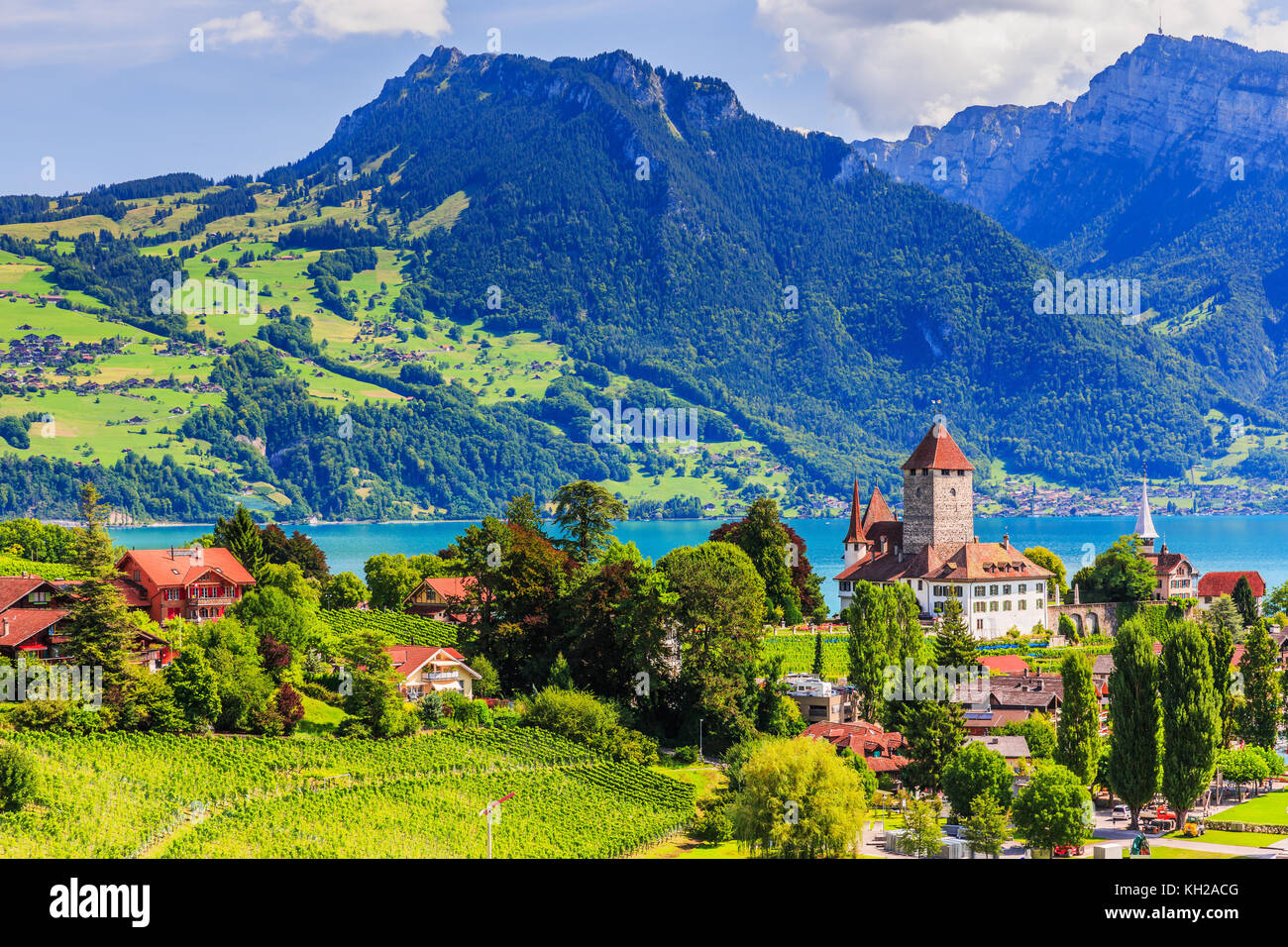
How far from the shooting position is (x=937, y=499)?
4058 inches

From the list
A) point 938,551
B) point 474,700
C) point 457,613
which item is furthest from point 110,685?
point 938,551

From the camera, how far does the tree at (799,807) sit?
154 feet

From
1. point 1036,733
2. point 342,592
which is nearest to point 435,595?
point 342,592

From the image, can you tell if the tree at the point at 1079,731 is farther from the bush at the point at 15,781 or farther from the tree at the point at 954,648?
the bush at the point at 15,781

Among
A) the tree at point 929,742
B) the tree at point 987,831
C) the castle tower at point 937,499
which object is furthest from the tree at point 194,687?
the castle tower at point 937,499

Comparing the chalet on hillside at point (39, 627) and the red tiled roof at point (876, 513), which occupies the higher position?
the red tiled roof at point (876, 513)

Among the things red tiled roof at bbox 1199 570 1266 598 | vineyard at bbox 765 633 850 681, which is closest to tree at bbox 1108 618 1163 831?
vineyard at bbox 765 633 850 681

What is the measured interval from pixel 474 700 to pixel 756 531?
97.4 ft

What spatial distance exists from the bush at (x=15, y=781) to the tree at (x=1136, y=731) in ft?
123

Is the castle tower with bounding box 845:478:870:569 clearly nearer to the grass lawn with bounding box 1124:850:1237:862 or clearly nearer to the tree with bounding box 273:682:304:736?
the tree with bounding box 273:682:304:736
